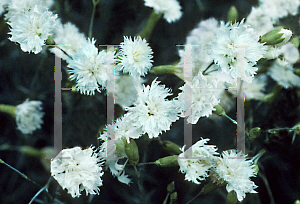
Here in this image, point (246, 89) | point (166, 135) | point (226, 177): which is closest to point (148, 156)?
point (166, 135)

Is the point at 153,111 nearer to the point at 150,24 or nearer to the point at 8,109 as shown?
the point at 150,24

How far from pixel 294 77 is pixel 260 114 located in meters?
0.12

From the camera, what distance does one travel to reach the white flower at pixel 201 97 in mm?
442

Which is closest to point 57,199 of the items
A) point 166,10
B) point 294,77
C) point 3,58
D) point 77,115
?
point 77,115

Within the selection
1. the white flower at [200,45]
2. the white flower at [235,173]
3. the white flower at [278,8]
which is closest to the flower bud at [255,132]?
the white flower at [235,173]

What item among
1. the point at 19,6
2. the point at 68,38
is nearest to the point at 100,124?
the point at 68,38

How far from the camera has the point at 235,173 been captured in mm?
493

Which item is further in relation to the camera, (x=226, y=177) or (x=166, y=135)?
(x=166, y=135)

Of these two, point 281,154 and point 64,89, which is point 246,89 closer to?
point 281,154

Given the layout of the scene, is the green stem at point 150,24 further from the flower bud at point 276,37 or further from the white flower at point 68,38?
the flower bud at point 276,37

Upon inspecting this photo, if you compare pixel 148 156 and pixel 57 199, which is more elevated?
pixel 148 156

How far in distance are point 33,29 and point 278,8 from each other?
0.57 metres

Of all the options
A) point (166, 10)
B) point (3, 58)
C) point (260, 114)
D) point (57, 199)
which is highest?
point (166, 10)

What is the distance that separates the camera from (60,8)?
65cm
